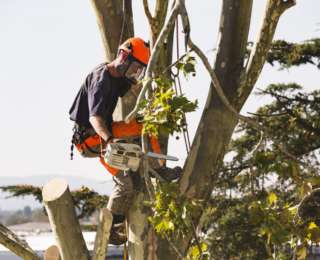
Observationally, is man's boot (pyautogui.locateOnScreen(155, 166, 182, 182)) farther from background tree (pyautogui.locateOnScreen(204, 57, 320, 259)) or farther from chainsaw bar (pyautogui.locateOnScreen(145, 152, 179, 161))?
background tree (pyautogui.locateOnScreen(204, 57, 320, 259))

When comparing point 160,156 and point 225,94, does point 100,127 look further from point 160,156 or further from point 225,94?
point 225,94

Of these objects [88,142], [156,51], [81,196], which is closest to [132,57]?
[88,142]

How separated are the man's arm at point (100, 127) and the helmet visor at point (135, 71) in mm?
391

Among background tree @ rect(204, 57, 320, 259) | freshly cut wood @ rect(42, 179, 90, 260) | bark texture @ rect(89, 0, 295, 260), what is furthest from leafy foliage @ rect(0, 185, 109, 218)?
bark texture @ rect(89, 0, 295, 260)

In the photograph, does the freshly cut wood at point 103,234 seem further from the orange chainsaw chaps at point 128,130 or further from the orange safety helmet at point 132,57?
the orange safety helmet at point 132,57

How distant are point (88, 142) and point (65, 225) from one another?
0.56 metres

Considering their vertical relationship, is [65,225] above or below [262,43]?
below

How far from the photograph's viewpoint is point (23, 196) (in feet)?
38.8

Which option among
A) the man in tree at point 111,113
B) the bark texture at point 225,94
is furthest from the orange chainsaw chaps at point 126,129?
the bark texture at point 225,94

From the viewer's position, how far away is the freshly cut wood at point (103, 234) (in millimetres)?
5172

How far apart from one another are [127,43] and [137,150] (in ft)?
2.44

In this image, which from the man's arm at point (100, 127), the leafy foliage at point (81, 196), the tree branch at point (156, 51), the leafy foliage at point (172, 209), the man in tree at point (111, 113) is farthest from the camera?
the leafy foliage at point (81, 196)

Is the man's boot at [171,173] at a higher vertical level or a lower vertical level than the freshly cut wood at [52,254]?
higher

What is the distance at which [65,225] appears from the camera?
5176 millimetres
